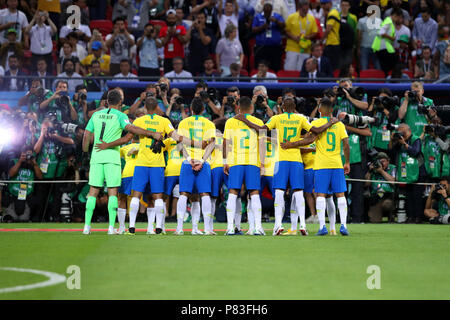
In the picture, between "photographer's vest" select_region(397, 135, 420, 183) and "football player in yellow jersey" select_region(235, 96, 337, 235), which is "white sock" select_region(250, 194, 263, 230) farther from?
"photographer's vest" select_region(397, 135, 420, 183)

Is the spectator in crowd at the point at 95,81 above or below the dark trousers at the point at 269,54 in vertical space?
below

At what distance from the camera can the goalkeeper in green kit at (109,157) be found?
39.8 feet

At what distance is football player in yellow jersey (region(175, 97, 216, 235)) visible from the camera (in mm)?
12469

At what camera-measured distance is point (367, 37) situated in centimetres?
2117

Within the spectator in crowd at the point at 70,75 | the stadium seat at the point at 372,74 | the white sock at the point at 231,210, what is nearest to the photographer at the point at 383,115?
the stadium seat at the point at 372,74

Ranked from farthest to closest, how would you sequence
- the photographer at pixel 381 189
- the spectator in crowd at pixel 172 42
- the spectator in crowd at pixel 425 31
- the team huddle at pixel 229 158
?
1. the spectator in crowd at pixel 425 31
2. the spectator in crowd at pixel 172 42
3. the photographer at pixel 381 189
4. the team huddle at pixel 229 158

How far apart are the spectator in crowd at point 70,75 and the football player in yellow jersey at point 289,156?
7.97 meters

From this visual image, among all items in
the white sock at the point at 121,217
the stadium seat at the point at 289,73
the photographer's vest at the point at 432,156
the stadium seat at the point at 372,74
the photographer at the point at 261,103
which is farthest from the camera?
the stadium seat at the point at 372,74

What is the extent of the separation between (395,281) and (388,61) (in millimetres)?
15405

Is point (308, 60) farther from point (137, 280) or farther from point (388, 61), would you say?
point (137, 280)

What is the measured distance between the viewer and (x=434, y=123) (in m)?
17.4

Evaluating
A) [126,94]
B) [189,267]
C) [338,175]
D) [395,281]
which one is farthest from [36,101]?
[395,281]

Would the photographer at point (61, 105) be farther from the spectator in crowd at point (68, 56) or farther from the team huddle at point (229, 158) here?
the team huddle at point (229, 158)

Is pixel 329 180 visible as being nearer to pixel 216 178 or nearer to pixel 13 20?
pixel 216 178
